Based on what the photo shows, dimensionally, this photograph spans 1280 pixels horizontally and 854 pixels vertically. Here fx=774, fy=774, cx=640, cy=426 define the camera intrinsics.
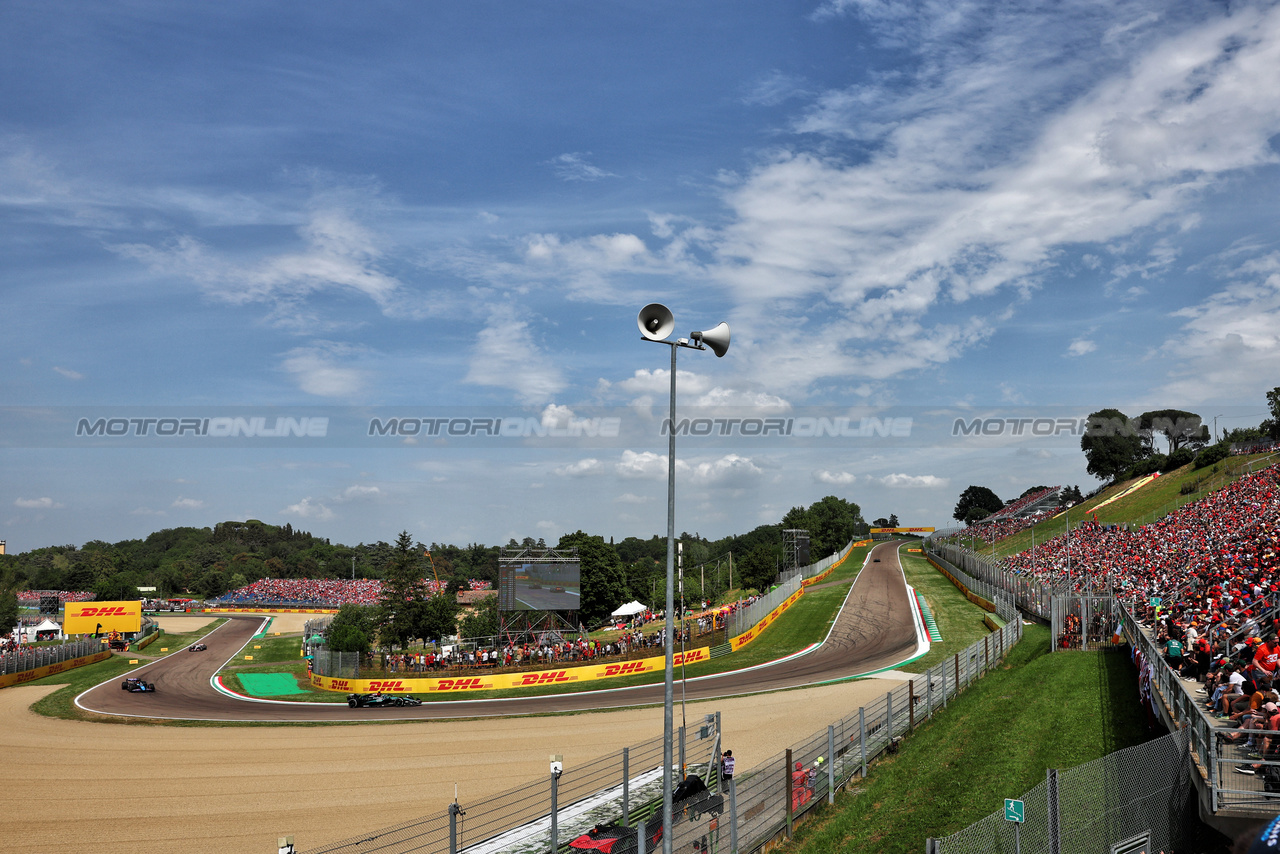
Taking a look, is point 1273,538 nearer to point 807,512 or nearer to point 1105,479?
point 1105,479


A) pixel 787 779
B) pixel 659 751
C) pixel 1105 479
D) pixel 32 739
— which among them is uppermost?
pixel 1105 479

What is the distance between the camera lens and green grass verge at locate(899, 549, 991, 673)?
3841cm

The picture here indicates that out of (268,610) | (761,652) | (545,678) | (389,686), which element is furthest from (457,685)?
(268,610)

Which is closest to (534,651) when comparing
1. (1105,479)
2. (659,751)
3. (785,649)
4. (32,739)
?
(785,649)

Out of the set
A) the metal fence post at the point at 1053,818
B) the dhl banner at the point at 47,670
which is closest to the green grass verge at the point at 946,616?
the metal fence post at the point at 1053,818

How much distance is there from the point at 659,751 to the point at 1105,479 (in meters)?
135

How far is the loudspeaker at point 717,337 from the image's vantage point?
438 inches

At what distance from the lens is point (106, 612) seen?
2844 inches

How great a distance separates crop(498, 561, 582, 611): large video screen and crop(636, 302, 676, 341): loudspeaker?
3964 cm

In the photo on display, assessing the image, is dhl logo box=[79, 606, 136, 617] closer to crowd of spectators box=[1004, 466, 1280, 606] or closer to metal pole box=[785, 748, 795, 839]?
crowd of spectators box=[1004, 466, 1280, 606]

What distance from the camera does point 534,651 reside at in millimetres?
46531

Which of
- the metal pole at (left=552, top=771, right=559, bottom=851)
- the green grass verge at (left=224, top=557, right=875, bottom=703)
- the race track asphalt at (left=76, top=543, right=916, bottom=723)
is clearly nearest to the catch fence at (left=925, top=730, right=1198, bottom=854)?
the metal pole at (left=552, top=771, right=559, bottom=851)

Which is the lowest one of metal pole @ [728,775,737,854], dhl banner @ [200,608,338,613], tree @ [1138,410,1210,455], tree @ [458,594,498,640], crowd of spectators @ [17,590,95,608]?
dhl banner @ [200,608,338,613]

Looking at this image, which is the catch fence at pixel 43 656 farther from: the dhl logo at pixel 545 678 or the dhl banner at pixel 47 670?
the dhl logo at pixel 545 678
